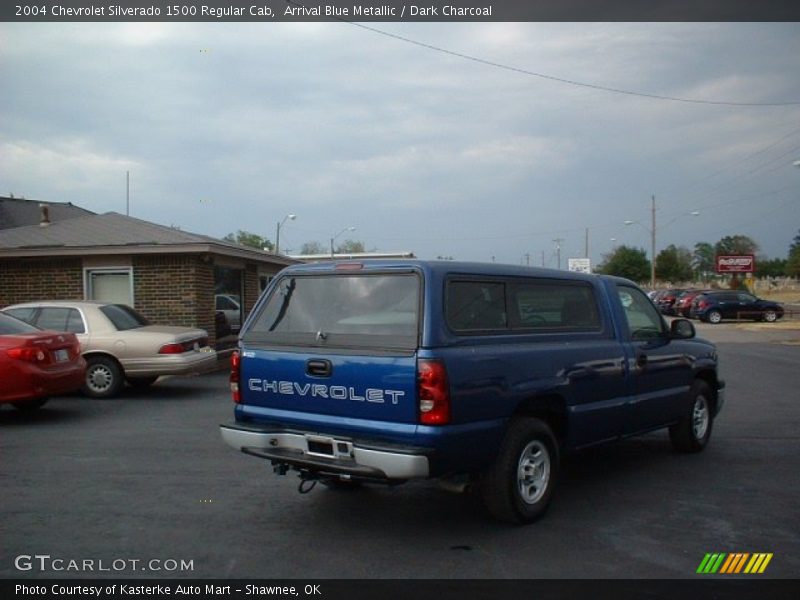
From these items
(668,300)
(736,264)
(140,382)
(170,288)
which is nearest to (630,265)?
(736,264)

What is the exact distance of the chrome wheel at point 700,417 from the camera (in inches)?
302

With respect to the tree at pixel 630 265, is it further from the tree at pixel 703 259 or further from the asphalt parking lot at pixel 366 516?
the asphalt parking lot at pixel 366 516

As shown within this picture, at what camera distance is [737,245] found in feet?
356

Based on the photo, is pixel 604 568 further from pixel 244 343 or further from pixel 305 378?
pixel 244 343

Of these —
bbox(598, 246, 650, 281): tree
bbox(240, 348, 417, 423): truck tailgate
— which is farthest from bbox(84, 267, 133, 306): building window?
bbox(598, 246, 650, 281): tree

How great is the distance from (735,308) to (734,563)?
35337mm

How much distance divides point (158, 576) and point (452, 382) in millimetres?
2139

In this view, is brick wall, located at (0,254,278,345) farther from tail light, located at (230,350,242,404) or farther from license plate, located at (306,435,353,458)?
license plate, located at (306,435,353,458)

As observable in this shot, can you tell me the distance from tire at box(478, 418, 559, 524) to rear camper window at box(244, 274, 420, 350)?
1.13 metres

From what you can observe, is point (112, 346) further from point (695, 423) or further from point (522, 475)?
point (695, 423)

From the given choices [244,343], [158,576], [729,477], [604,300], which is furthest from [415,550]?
[729,477]

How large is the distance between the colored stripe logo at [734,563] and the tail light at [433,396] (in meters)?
1.84

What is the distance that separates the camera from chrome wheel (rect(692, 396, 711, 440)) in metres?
7.67

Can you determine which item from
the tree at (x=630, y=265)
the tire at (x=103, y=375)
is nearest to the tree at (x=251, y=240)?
the tree at (x=630, y=265)
